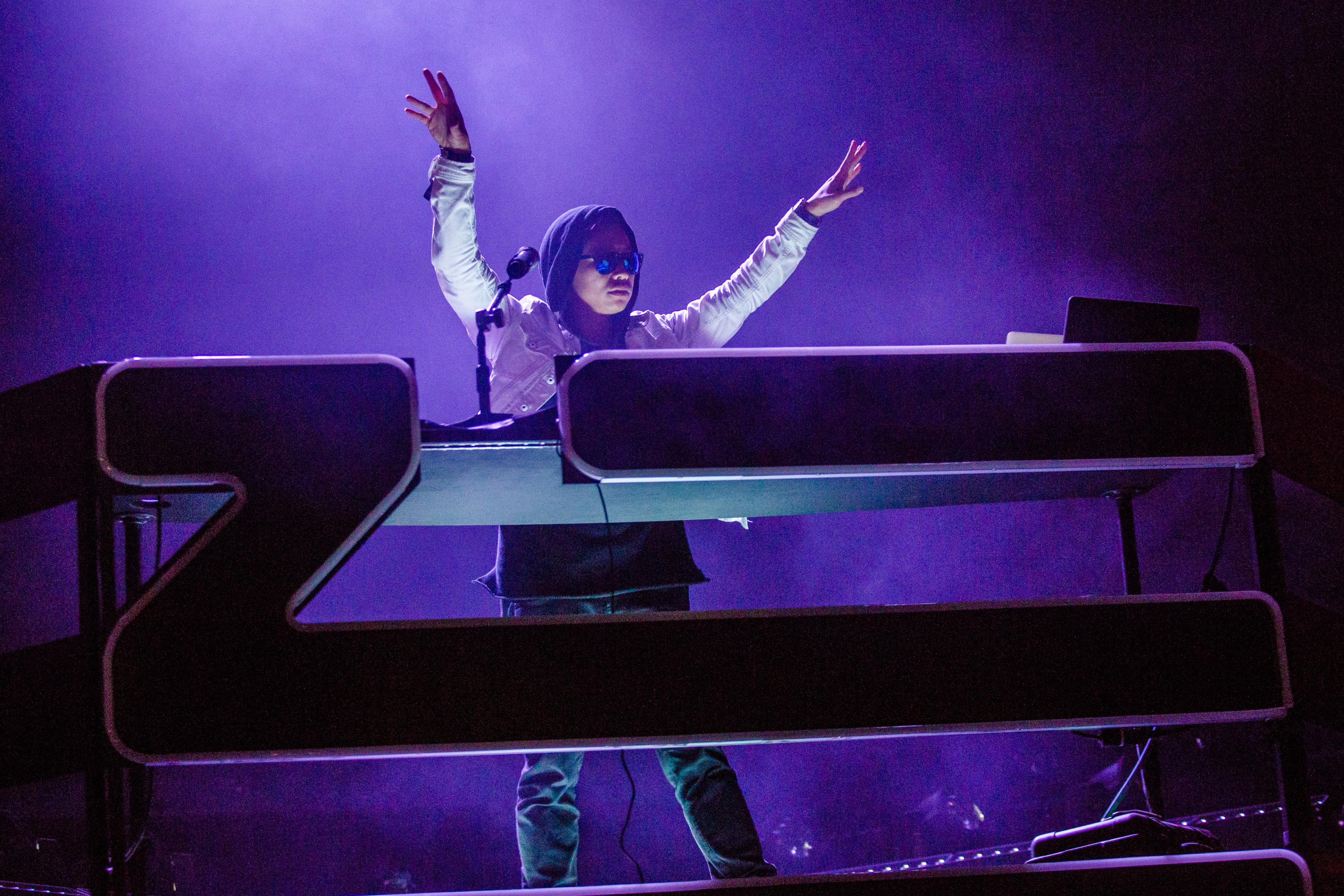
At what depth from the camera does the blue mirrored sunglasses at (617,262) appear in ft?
5.61

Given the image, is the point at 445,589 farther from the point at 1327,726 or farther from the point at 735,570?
the point at 1327,726

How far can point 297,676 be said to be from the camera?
2.63 feet

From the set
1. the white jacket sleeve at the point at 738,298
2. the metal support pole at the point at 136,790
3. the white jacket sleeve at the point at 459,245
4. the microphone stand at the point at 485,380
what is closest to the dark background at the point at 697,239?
the white jacket sleeve at the point at 738,298

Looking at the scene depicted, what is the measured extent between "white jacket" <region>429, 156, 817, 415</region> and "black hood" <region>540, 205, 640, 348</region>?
0.03 meters

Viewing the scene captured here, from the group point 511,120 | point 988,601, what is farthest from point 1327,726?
point 511,120

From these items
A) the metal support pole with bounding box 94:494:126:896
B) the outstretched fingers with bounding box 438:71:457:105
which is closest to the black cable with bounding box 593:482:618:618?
the metal support pole with bounding box 94:494:126:896

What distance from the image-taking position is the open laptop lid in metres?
1.03

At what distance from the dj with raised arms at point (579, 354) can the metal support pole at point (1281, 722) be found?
67 centimetres

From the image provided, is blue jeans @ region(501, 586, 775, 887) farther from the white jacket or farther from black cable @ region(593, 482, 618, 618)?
the white jacket

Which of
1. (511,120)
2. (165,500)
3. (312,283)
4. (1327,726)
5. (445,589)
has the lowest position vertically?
(445,589)

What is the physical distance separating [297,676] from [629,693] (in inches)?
13.1

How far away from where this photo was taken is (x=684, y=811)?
1.33 meters

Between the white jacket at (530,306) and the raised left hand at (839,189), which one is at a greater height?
the raised left hand at (839,189)

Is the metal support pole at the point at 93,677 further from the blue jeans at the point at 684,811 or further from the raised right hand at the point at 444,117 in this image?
the raised right hand at the point at 444,117
